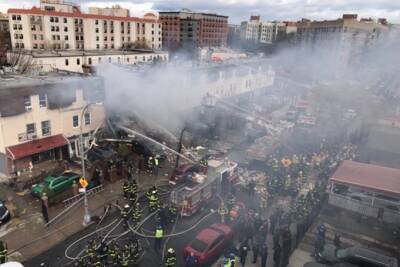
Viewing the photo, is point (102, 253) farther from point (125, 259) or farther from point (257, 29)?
point (257, 29)

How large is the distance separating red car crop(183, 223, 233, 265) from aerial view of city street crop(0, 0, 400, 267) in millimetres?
44

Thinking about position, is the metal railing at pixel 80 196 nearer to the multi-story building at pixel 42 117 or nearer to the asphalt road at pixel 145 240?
the asphalt road at pixel 145 240

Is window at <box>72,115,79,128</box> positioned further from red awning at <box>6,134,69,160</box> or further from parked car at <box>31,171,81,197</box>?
parked car at <box>31,171,81,197</box>

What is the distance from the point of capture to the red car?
10327 mm

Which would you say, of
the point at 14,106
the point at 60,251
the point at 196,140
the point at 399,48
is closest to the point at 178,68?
the point at 196,140

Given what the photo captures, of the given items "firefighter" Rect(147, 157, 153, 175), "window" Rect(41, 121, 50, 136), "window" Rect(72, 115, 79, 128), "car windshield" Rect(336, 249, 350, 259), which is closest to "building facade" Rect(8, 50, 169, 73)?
"window" Rect(72, 115, 79, 128)

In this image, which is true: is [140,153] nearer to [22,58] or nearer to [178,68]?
[178,68]

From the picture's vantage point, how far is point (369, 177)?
538 inches

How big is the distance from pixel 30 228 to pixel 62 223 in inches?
47.4

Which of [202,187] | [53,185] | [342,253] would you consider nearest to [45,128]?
[53,185]

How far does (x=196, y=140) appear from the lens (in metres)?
23.2

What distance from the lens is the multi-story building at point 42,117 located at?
16281 millimetres

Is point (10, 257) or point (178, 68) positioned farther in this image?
point (178, 68)

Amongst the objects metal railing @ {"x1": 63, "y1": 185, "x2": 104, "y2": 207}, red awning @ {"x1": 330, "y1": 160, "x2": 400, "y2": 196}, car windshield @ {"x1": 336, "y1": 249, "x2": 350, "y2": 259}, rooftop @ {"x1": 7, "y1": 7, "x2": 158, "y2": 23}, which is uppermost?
rooftop @ {"x1": 7, "y1": 7, "x2": 158, "y2": 23}
